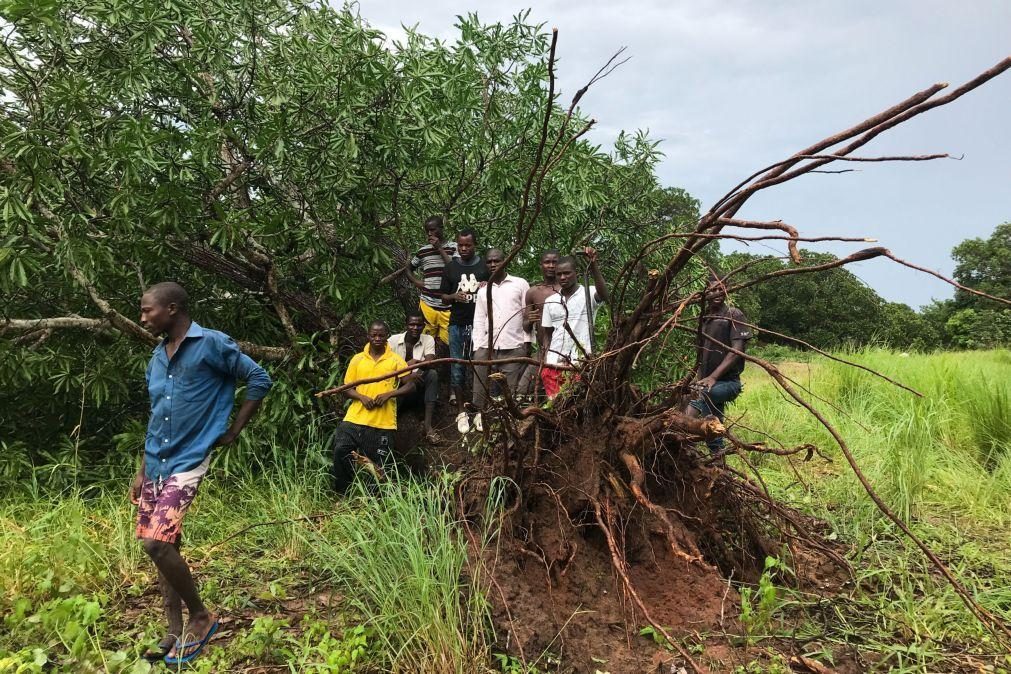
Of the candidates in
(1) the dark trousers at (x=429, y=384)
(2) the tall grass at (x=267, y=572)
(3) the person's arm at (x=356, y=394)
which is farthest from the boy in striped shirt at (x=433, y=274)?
(2) the tall grass at (x=267, y=572)

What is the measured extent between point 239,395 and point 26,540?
1.88 meters

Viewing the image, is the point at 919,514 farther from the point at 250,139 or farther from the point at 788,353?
the point at 788,353

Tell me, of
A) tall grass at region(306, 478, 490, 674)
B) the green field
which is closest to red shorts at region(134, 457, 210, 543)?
the green field

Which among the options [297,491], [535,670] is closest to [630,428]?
[535,670]

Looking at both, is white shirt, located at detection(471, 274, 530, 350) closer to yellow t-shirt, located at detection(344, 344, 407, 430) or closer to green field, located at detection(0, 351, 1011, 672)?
yellow t-shirt, located at detection(344, 344, 407, 430)

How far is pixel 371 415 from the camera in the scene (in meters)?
5.08

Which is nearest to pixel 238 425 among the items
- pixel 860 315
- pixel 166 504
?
pixel 166 504

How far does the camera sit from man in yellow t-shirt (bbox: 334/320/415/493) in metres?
5.08

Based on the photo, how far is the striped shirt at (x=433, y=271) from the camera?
584cm

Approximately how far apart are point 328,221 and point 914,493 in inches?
199

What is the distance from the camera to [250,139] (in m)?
5.34

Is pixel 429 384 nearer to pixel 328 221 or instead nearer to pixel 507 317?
pixel 507 317

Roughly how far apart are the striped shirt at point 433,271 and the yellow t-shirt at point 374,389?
2.68 ft

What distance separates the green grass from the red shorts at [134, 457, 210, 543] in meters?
2.70
